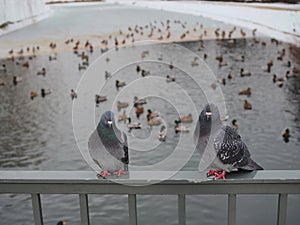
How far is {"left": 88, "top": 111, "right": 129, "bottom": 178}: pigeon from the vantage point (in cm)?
144

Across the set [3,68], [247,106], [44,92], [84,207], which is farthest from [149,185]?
[3,68]

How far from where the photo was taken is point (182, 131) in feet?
19.4

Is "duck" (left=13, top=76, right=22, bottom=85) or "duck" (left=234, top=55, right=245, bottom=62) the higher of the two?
"duck" (left=234, top=55, right=245, bottom=62)

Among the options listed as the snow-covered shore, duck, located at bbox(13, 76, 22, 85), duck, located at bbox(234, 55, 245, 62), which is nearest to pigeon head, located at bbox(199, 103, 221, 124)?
duck, located at bbox(13, 76, 22, 85)

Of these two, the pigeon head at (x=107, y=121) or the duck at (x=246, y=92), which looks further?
the duck at (x=246, y=92)

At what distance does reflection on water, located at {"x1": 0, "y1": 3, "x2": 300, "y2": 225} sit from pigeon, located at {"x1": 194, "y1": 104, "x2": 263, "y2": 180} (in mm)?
2721

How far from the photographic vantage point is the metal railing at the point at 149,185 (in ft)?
3.77

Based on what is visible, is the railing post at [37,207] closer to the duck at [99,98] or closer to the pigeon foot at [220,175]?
the pigeon foot at [220,175]

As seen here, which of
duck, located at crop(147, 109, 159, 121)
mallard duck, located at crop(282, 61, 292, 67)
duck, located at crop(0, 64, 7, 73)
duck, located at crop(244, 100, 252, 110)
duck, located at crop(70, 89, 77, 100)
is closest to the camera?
duck, located at crop(147, 109, 159, 121)

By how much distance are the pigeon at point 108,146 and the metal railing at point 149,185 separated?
0.74 feet

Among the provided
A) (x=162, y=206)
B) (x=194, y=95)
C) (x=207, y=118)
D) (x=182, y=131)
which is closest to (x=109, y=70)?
(x=194, y=95)

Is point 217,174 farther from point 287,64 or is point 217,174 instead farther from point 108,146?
point 287,64

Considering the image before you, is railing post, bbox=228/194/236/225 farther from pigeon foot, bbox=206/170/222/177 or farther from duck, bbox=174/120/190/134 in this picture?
duck, bbox=174/120/190/134

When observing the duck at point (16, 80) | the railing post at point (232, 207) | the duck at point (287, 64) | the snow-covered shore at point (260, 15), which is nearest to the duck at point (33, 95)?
the duck at point (16, 80)
